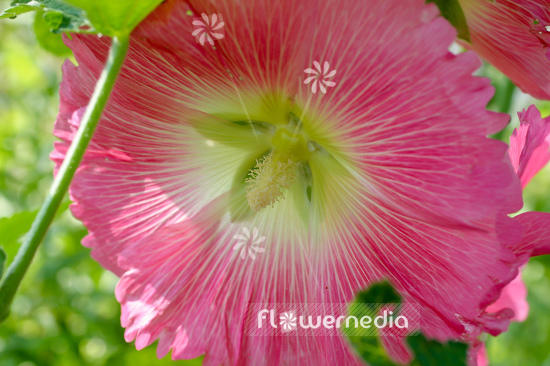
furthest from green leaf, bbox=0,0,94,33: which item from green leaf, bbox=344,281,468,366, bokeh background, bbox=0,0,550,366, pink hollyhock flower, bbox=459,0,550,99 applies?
bokeh background, bbox=0,0,550,366

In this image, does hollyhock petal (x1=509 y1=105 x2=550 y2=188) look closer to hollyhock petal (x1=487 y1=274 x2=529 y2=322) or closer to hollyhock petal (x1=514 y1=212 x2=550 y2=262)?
hollyhock petal (x1=514 y1=212 x2=550 y2=262)

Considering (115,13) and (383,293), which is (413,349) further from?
(115,13)

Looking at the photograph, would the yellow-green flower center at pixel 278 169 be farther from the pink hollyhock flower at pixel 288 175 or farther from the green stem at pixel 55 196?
the green stem at pixel 55 196

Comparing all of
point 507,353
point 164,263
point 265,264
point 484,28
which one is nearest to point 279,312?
point 265,264

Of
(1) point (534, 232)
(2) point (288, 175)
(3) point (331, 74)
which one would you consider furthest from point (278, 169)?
(1) point (534, 232)

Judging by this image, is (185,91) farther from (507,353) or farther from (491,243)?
(507,353)

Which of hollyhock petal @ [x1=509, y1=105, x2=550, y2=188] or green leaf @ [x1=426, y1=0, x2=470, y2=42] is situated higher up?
green leaf @ [x1=426, y1=0, x2=470, y2=42]
